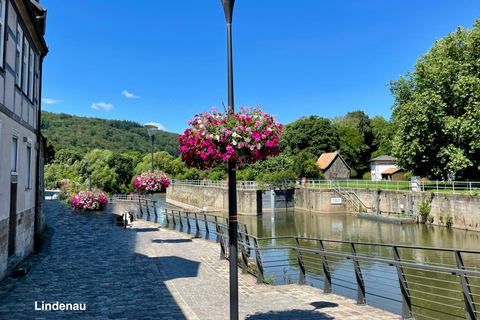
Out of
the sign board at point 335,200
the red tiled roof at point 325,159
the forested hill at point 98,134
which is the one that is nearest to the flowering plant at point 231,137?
the sign board at point 335,200

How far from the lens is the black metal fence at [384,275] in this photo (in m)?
5.60

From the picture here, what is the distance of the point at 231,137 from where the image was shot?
459 centimetres

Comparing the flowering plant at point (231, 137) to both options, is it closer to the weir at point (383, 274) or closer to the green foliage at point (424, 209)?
the weir at point (383, 274)

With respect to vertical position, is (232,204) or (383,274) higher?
(232,204)

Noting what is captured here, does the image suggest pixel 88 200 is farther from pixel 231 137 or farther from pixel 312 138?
pixel 312 138

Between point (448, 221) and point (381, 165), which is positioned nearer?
point (448, 221)

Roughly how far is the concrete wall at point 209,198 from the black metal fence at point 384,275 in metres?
19.6

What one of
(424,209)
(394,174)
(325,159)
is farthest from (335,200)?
(394,174)

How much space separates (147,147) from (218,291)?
11801 cm

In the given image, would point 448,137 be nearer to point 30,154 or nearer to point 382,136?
point 30,154

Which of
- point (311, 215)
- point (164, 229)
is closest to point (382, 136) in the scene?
point (311, 215)

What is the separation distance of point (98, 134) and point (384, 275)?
116m

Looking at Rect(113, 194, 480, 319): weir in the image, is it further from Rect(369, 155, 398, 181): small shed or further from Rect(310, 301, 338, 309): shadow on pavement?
Rect(369, 155, 398, 181): small shed

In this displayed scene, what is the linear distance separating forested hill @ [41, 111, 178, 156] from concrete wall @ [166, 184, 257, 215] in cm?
3996
